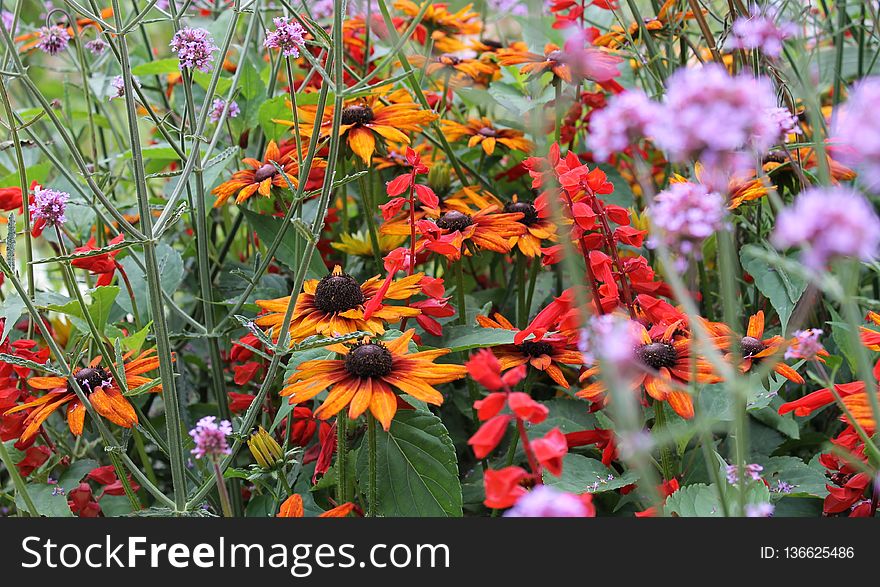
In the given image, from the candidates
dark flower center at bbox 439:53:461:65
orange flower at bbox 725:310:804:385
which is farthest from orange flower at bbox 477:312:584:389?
dark flower center at bbox 439:53:461:65

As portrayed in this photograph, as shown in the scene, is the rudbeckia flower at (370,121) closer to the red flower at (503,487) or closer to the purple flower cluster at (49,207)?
the purple flower cluster at (49,207)

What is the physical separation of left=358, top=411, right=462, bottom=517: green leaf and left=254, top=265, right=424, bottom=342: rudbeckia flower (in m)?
0.06

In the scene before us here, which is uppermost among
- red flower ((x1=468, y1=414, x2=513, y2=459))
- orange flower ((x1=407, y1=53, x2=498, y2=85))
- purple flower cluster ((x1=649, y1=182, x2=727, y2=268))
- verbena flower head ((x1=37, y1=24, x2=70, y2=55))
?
orange flower ((x1=407, y1=53, x2=498, y2=85))

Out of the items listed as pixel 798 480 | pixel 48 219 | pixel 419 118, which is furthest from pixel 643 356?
pixel 48 219

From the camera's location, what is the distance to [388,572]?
382 millimetres

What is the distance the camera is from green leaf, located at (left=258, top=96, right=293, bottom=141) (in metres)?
0.70

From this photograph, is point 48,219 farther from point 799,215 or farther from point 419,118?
point 799,215

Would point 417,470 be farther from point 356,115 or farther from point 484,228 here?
point 356,115

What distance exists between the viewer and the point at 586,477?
1.65ft

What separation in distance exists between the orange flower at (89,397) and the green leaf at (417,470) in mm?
154

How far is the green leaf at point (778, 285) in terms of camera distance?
545 mm

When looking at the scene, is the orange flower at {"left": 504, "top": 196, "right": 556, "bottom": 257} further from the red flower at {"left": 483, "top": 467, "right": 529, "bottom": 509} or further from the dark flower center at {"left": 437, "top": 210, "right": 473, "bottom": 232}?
the red flower at {"left": 483, "top": 467, "right": 529, "bottom": 509}

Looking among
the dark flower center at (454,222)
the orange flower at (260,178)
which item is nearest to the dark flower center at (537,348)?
the dark flower center at (454,222)

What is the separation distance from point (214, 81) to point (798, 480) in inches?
16.7
